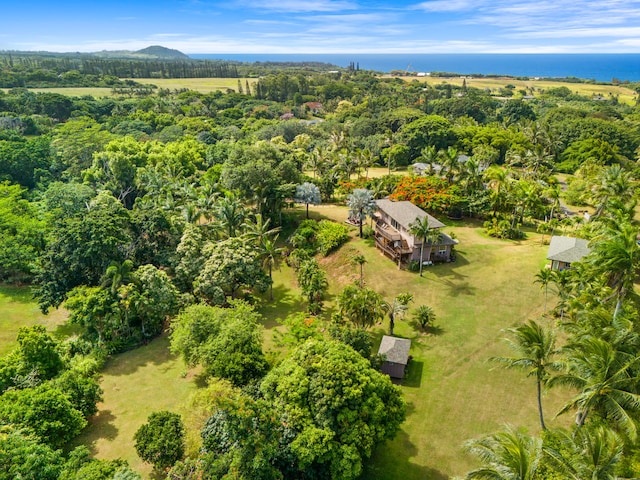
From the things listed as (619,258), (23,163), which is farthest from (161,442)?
(23,163)

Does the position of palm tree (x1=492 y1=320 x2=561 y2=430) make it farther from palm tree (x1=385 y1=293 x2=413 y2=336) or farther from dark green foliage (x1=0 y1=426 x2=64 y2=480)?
dark green foliage (x1=0 y1=426 x2=64 y2=480)

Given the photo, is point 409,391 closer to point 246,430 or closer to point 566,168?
point 246,430

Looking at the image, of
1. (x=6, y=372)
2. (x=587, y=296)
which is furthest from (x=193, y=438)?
(x=587, y=296)

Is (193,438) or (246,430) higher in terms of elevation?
(246,430)

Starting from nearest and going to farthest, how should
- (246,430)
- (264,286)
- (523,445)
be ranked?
1. (523,445)
2. (246,430)
3. (264,286)

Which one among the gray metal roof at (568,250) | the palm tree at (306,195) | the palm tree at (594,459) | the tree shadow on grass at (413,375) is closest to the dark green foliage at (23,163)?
the palm tree at (306,195)

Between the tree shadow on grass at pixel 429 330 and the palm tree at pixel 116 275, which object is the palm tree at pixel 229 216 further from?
the tree shadow on grass at pixel 429 330
